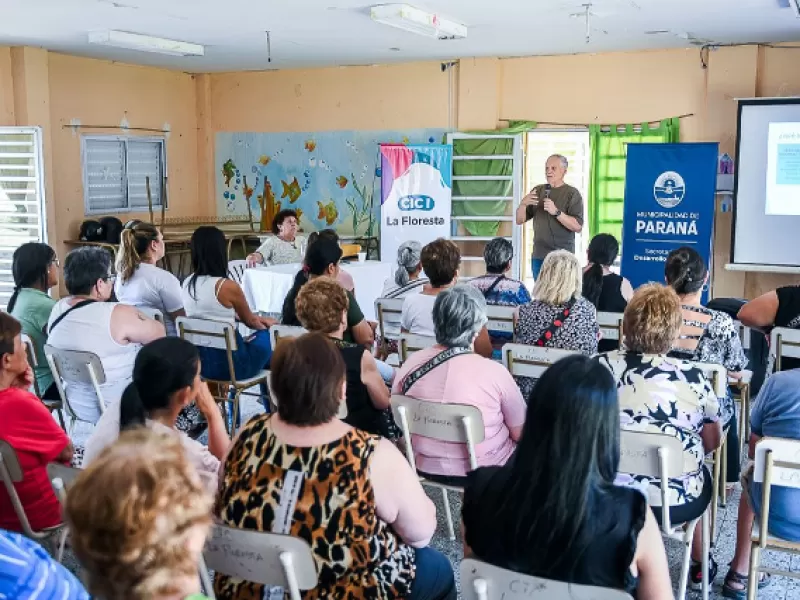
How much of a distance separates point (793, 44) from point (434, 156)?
3399 millimetres

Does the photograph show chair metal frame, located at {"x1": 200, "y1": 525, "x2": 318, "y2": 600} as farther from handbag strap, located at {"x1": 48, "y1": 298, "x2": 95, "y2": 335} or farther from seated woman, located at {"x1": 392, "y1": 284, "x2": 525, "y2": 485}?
handbag strap, located at {"x1": 48, "y1": 298, "x2": 95, "y2": 335}

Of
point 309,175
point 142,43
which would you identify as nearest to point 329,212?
point 309,175

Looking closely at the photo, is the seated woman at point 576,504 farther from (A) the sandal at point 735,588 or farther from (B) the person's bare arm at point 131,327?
(B) the person's bare arm at point 131,327

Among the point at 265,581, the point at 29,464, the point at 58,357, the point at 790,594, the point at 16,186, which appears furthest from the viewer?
the point at 16,186

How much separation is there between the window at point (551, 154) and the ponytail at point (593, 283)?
3601mm

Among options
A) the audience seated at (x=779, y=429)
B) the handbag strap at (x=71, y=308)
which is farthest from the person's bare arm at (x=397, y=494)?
the handbag strap at (x=71, y=308)

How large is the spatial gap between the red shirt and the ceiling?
3.82m

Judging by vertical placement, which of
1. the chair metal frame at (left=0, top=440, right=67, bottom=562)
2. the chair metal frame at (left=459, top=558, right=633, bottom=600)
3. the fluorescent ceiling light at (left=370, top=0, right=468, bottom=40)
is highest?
the fluorescent ceiling light at (left=370, top=0, right=468, bottom=40)

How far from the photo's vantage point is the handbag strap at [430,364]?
2.97 meters

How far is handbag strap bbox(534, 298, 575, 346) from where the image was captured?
3.81m

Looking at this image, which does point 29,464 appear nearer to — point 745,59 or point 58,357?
point 58,357

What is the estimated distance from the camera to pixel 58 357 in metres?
3.69

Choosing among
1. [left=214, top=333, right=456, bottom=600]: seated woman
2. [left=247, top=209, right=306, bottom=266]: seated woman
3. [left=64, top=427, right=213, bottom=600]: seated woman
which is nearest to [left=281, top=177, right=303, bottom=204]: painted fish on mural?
[left=247, top=209, right=306, bottom=266]: seated woman

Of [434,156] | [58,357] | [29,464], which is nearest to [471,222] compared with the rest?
[434,156]
